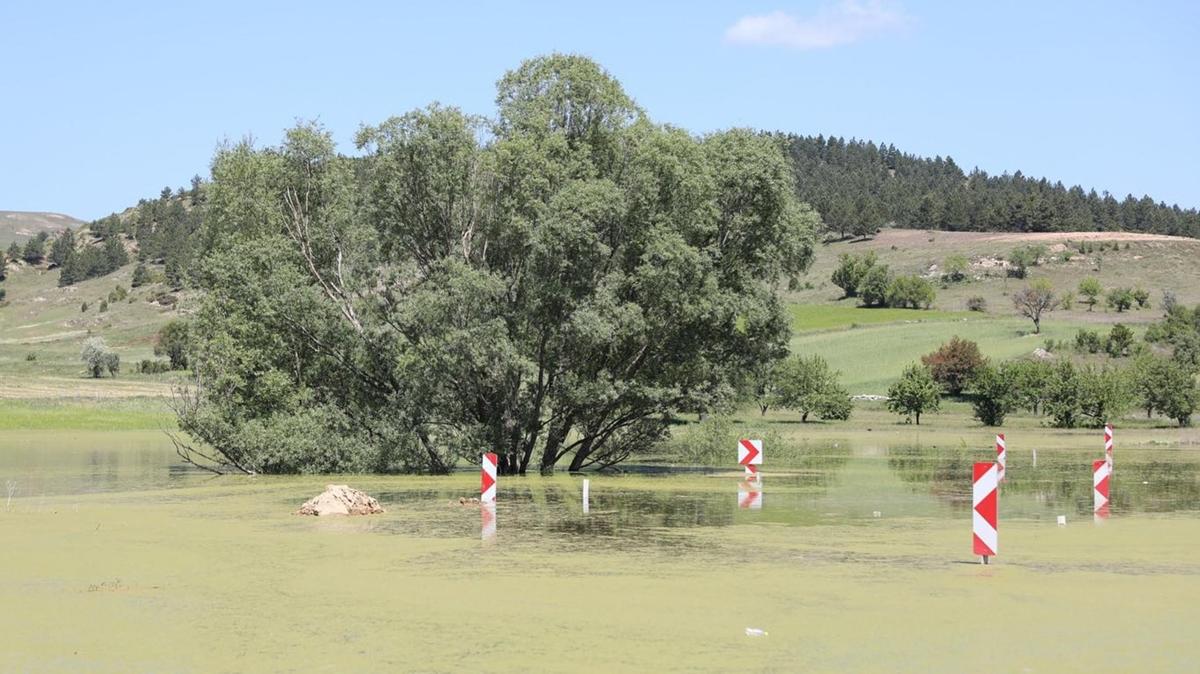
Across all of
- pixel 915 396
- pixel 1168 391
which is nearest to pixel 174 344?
pixel 915 396

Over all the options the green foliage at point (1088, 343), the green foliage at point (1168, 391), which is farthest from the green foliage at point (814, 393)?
the green foliage at point (1088, 343)

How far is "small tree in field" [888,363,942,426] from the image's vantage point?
80.8 metres

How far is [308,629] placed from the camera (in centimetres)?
1168

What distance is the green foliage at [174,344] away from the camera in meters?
39.7

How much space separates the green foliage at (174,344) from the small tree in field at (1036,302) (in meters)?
69.5

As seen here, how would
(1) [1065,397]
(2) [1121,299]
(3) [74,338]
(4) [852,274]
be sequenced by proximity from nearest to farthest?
(1) [1065,397], (2) [1121,299], (3) [74,338], (4) [852,274]

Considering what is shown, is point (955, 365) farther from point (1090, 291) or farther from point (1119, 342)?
point (1090, 291)

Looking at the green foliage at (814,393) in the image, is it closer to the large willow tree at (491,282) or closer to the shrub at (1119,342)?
the shrub at (1119,342)

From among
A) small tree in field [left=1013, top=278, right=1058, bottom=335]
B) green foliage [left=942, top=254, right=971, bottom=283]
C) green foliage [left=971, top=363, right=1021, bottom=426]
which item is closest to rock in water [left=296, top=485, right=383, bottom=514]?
green foliage [left=971, top=363, right=1021, bottom=426]

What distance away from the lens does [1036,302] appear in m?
122

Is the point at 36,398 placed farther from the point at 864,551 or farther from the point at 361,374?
the point at 864,551

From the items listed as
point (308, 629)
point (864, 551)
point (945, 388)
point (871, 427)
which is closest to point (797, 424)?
point (871, 427)

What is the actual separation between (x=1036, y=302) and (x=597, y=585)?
380 ft

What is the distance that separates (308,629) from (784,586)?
203 inches
